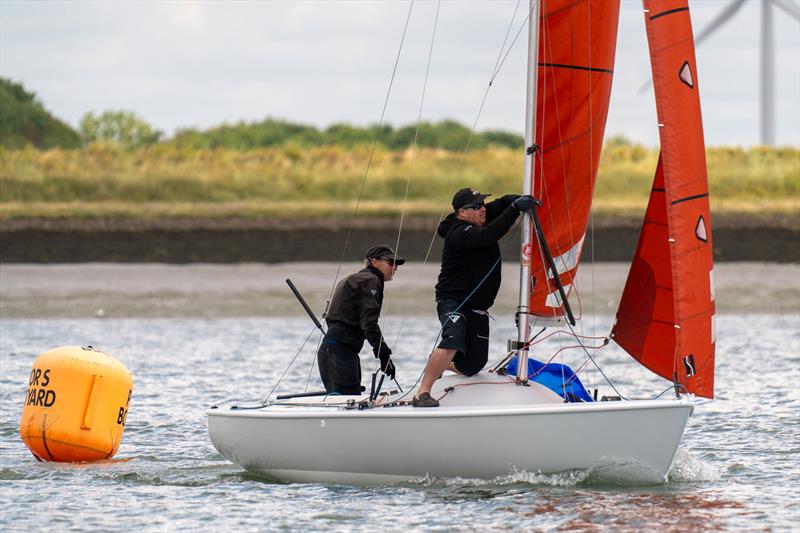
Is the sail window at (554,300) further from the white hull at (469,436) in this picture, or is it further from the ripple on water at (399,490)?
the ripple on water at (399,490)

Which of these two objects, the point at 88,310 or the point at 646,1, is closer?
the point at 646,1

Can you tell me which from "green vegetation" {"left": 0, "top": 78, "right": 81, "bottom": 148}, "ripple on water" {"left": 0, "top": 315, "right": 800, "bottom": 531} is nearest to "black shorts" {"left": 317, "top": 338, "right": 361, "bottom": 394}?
"ripple on water" {"left": 0, "top": 315, "right": 800, "bottom": 531}

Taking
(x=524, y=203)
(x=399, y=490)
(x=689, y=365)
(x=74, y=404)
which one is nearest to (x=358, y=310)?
(x=399, y=490)

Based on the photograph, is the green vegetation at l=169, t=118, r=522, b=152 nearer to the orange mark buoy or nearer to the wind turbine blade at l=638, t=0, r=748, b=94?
the wind turbine blade at l=638, t=0, r=748, b=94

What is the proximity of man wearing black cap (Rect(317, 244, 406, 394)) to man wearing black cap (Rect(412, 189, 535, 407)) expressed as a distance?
0.70m

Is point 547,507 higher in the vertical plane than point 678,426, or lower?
lower

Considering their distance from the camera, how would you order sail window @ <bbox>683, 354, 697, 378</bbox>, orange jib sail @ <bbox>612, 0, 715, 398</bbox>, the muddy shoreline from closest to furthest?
1. orange jib sail @ <bbox>612, 0, 715, 398</bbox>
2. sail window @ <bbox>683, 354, 697, 378</bbox>
3. the muddy shoreline

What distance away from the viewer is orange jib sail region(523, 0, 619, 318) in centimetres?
1138

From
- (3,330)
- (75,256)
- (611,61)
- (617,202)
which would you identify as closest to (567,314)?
(611,61)

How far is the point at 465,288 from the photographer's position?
36.6 feet

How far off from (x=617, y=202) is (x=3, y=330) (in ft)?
53.3

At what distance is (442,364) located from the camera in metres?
10.9

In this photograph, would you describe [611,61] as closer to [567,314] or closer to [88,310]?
[567,314]

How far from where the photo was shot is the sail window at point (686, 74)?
35.2 ft
